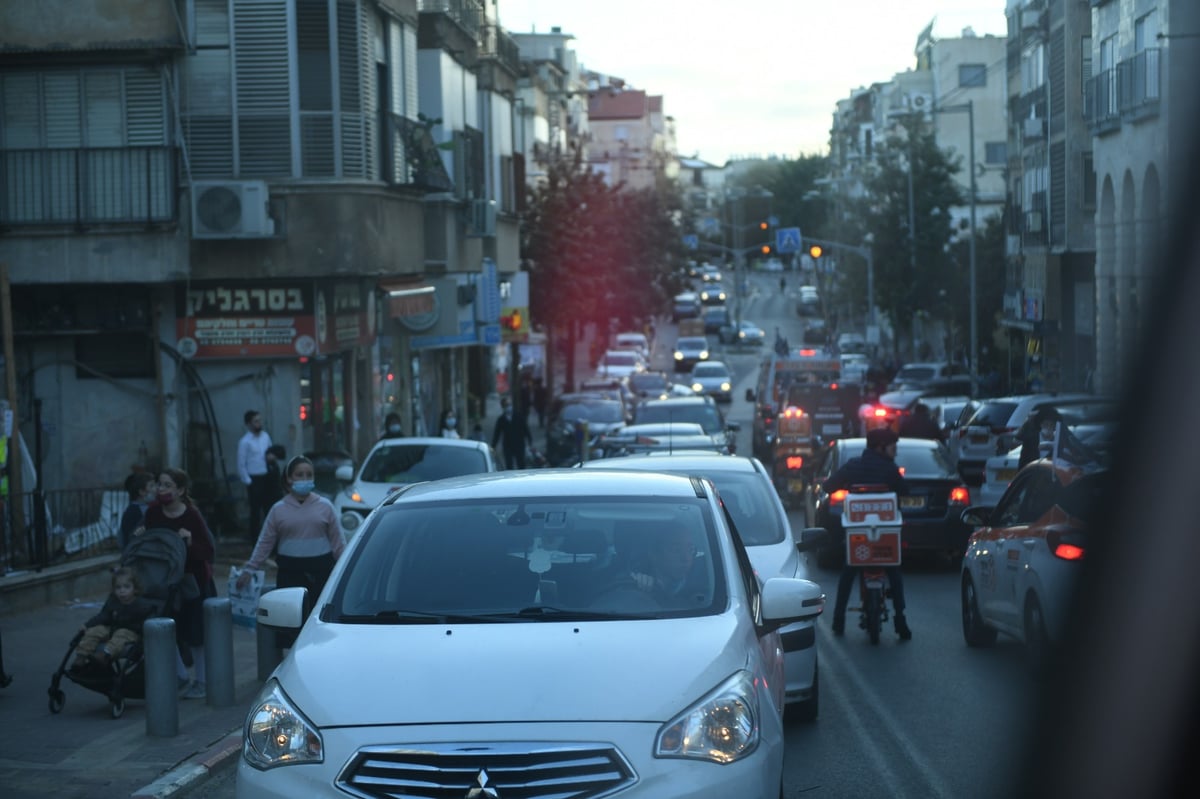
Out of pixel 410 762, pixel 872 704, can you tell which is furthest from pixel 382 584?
pixel 872 704

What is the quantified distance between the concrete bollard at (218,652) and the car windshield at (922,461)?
10259mm

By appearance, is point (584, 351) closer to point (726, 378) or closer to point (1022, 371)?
point (726, 378)

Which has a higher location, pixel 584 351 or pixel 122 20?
pixel 122 20

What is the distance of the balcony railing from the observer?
23875 mm

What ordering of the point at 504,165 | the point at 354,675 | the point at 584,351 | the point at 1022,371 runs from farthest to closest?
the point at 584,351 < the point at 1022,371 < the point at 504,165 < the point at 354,675

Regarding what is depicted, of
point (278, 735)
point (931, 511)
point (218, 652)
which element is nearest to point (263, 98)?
point (931, 511)

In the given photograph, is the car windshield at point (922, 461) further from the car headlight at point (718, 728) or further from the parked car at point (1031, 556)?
the car headlight at point (718, 728)

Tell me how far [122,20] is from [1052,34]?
33.5 m

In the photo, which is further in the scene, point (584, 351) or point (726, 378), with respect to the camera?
point (584, 351)

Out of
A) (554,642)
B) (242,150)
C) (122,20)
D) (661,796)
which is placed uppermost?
(122,20)

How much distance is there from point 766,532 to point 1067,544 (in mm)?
2008

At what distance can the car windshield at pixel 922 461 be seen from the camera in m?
19.4

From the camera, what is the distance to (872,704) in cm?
1077

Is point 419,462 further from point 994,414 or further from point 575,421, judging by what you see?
point 575,421
